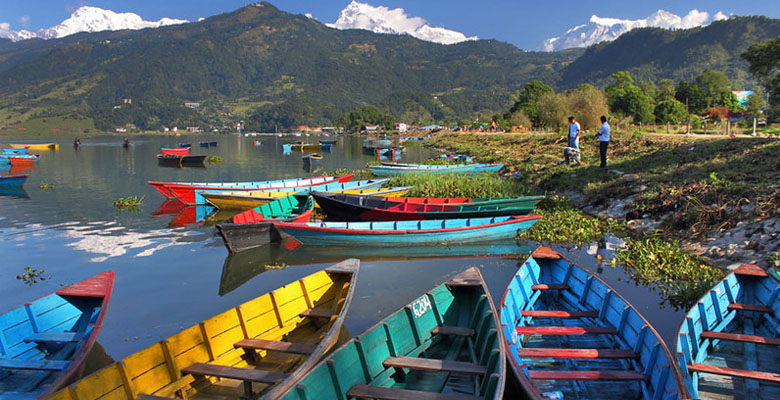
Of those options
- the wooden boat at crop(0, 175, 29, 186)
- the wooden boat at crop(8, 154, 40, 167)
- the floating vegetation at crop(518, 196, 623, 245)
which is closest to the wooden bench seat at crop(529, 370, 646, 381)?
the floating vegetation at crop(518, 196, 623, 245)

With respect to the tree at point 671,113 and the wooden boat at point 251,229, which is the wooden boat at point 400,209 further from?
the tree at point 671,113

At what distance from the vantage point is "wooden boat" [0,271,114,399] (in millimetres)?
5664

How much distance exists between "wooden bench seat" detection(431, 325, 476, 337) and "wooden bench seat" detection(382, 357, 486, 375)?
0.94 meters

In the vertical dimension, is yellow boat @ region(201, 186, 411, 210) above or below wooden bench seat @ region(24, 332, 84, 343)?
above

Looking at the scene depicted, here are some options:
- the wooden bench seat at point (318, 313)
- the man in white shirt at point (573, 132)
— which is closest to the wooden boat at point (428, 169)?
the man in white shirt at point (573, 132)

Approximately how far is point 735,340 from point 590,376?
2696 mm

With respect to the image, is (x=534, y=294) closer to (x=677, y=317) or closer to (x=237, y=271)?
(x=677, y=317)

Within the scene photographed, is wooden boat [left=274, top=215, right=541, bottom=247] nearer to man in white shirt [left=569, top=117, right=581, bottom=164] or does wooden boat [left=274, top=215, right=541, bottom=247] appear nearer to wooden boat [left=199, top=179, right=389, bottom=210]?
wooden boat [left=199, top=179, right=389, bottom=210]

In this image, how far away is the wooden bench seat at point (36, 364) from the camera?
5645 mm

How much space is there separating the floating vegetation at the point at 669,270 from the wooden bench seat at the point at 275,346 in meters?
7.59

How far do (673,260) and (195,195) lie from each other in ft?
61.4

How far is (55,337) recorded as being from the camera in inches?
258

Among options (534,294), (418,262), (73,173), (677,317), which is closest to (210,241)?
(418,262)

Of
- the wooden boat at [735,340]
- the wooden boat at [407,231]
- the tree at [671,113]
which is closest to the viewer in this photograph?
the wooden boat at [735,340]
